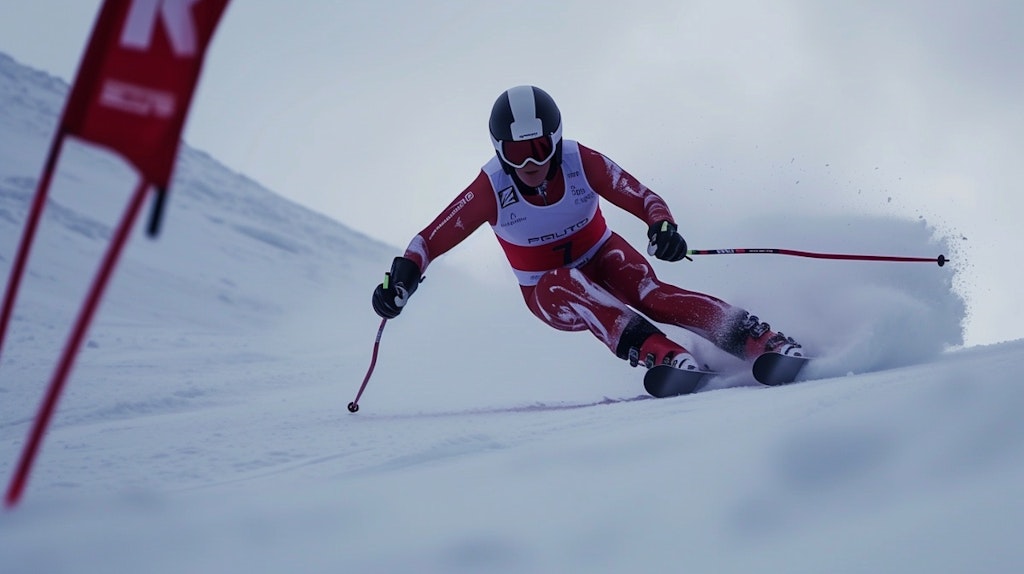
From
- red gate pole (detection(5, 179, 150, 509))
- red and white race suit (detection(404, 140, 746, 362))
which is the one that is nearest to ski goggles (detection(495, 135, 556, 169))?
red and white race suit (detection(404, 140, 746, 362))

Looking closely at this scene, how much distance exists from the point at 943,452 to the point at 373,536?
51.4 inches

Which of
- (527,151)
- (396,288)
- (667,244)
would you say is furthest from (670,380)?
(396,288)

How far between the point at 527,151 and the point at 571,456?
2.36m

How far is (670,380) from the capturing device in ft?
11.7

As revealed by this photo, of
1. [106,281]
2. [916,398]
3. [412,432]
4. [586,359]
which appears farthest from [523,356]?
[106,281]

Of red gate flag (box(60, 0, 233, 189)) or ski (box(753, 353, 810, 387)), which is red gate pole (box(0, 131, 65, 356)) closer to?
red gate flag (box(60, 0, 233, 189))

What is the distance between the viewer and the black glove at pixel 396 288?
165 inches

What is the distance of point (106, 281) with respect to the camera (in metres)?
1.15

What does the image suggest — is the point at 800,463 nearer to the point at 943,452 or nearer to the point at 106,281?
the point at 943,452

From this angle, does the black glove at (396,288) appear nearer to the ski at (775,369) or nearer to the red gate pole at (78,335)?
the ski at (775,369)

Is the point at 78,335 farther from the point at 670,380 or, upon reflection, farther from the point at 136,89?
the point at 670,380

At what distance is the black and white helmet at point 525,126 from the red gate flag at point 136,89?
2904 millimetres

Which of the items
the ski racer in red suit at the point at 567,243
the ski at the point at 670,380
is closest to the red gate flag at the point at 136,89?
the ski at the point at 670,380

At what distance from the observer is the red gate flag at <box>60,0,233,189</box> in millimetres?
1194
